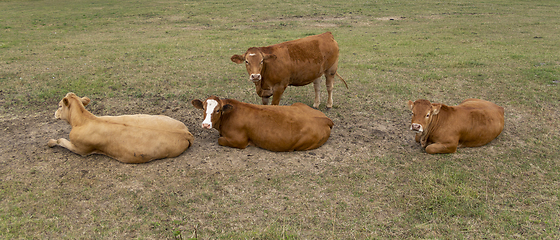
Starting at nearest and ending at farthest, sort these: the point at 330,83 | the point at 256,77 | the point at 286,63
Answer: the point at 256,77 → the point at 286,63 → the point at 330,83

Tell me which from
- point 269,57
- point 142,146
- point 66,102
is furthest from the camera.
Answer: point 269,57

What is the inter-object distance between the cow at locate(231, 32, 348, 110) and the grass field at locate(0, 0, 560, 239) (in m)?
1.32

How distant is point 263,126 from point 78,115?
3184 millimetres

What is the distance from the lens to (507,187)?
573cm

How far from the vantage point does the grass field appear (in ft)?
16.2

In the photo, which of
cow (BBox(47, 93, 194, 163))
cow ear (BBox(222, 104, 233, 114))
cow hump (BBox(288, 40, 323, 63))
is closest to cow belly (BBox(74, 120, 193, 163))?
cow (BBox(47, 93, 194, 163))

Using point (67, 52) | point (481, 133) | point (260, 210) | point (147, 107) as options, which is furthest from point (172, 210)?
point (67, 52)

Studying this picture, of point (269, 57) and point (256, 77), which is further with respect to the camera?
point (269, 57)

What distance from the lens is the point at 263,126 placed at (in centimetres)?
676

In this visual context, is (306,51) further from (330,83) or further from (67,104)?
(67,104)

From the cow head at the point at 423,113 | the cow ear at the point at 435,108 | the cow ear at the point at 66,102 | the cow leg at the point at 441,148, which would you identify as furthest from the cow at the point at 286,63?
the cow ear at the point at 66,102

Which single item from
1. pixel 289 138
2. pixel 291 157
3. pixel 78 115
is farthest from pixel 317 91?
pixel 78 115

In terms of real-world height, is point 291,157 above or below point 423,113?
below

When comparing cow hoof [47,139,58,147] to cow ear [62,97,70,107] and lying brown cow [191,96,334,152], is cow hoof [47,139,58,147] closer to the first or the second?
cow ear [62,97,70,107]
